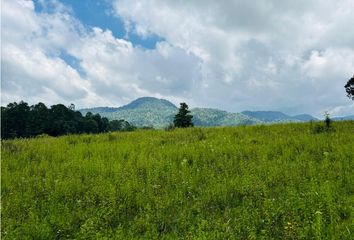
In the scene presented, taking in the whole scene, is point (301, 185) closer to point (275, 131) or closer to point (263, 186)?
point (263, 186)

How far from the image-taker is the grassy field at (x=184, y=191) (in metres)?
7.70

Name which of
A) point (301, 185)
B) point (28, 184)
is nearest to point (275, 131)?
point (301, 185)

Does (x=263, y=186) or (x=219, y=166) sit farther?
(x=219, y=166)

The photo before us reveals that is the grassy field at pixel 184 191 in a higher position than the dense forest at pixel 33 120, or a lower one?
lower

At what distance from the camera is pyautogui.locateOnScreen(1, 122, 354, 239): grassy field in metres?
7.70

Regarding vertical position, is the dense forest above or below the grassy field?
above

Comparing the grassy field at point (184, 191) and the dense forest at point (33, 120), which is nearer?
the grassy field at point (184, 191)

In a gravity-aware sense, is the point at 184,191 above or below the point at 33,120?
below

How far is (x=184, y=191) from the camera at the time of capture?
10.0m

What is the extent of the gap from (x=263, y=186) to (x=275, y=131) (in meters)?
9.89

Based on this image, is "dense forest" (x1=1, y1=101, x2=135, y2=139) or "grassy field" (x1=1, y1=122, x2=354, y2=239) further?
"dense forest" (x1=1, y1=101, x2=135, y2=139)

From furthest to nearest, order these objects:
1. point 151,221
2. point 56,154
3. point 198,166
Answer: point 56,154 < point 198,166 < point 151,221

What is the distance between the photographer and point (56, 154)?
584 inches

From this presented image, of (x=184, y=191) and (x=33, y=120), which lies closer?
(x=184, y=191)
